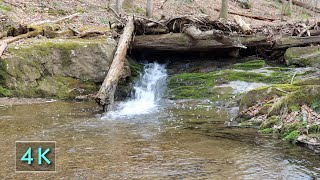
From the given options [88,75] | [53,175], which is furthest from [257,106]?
[88,75]

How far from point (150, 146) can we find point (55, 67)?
24.2ft

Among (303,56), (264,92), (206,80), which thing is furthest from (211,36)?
(264,92)

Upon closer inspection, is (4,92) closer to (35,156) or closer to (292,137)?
(35,156)

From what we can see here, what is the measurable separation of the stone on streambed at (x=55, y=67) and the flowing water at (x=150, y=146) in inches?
73.7

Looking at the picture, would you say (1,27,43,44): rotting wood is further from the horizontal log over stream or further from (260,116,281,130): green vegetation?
(260,116,281,130): green vegetation

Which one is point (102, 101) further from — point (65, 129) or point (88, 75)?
point (88, 75)

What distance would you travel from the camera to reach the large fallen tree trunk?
31.7 feet

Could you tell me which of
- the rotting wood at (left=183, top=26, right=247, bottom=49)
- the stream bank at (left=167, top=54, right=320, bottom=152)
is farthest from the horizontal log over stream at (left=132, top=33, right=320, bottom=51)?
the stream bank at (left=167, top=54, right=320, bottom=152)

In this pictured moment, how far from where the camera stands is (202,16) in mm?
14258

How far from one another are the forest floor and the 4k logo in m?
10.2

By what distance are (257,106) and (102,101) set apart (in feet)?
12.8

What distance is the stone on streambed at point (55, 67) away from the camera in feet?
38.5

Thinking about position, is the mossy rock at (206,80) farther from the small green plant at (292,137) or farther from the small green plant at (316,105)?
the small green plant at (292,137)

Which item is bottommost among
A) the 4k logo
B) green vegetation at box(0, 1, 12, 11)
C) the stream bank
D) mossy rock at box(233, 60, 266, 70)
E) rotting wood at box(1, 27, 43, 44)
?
the 4k logo
